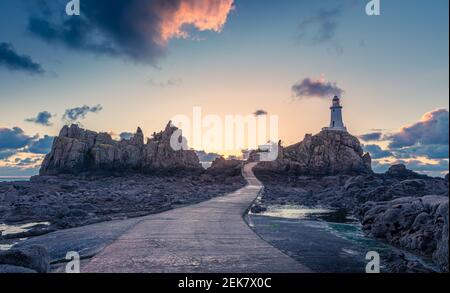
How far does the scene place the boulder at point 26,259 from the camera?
251 inches

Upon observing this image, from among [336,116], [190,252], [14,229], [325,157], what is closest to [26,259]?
[190,252]

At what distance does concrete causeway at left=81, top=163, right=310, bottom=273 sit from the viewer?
6770mm

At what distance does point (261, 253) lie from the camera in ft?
26.4

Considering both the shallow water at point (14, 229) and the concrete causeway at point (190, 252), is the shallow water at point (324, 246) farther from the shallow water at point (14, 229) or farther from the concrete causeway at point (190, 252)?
the shallow water at point (14, 229)

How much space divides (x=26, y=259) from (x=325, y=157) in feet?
204

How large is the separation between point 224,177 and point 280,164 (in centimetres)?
1533

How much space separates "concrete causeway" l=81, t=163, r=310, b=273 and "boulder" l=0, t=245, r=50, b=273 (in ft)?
2.69

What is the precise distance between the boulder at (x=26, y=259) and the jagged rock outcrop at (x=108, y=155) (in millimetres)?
54465

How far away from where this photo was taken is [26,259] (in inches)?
256

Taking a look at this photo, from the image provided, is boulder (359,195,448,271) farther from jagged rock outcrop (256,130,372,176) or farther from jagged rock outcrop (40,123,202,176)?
jagged rock outcrop (40,123,202,176)

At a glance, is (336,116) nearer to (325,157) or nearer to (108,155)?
(325,157)

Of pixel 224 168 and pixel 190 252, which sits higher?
pixel 224 168
